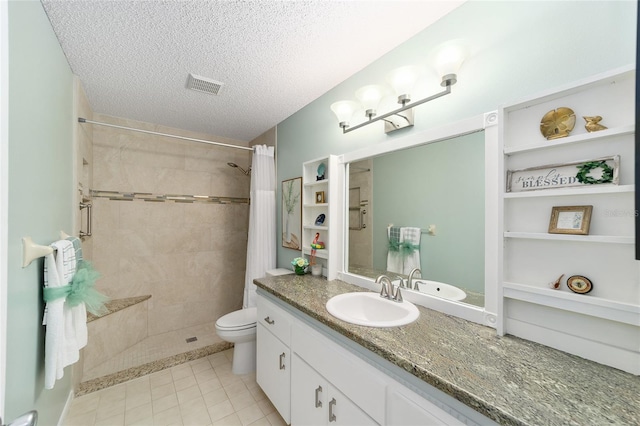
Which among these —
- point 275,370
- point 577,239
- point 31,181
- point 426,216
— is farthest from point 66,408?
point 577,239

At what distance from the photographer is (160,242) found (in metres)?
2.79

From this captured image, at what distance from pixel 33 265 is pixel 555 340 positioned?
208cm

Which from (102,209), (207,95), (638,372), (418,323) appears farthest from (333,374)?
(102,209)

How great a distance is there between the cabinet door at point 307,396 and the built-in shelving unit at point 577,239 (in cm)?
86

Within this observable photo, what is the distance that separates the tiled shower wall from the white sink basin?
7.16 ft

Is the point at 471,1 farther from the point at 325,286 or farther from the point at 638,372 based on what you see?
the point at 325,286

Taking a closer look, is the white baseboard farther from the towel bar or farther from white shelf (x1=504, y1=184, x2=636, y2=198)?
white shelf (x1=504, y1=184, x2=636, y2=198)

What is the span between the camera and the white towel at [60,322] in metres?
1.07

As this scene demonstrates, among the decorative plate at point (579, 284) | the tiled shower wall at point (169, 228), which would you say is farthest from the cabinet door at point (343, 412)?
the tiled shower wall at point (169, 228)

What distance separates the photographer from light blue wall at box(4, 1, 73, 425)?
880 mm

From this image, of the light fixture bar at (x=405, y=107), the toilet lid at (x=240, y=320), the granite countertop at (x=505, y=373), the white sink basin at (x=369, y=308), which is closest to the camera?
the granite countertop at (x=505, y=373)

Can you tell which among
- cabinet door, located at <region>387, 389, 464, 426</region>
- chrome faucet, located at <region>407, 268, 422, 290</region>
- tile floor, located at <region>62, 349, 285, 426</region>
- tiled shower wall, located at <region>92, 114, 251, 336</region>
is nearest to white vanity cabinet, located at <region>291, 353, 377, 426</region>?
cabinet door, located at <region>387, 389, 464, 426</region>

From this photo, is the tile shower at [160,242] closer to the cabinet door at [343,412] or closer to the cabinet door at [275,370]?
the cabinet door at [275,370]

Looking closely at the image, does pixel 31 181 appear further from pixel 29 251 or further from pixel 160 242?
pixel 160 242
